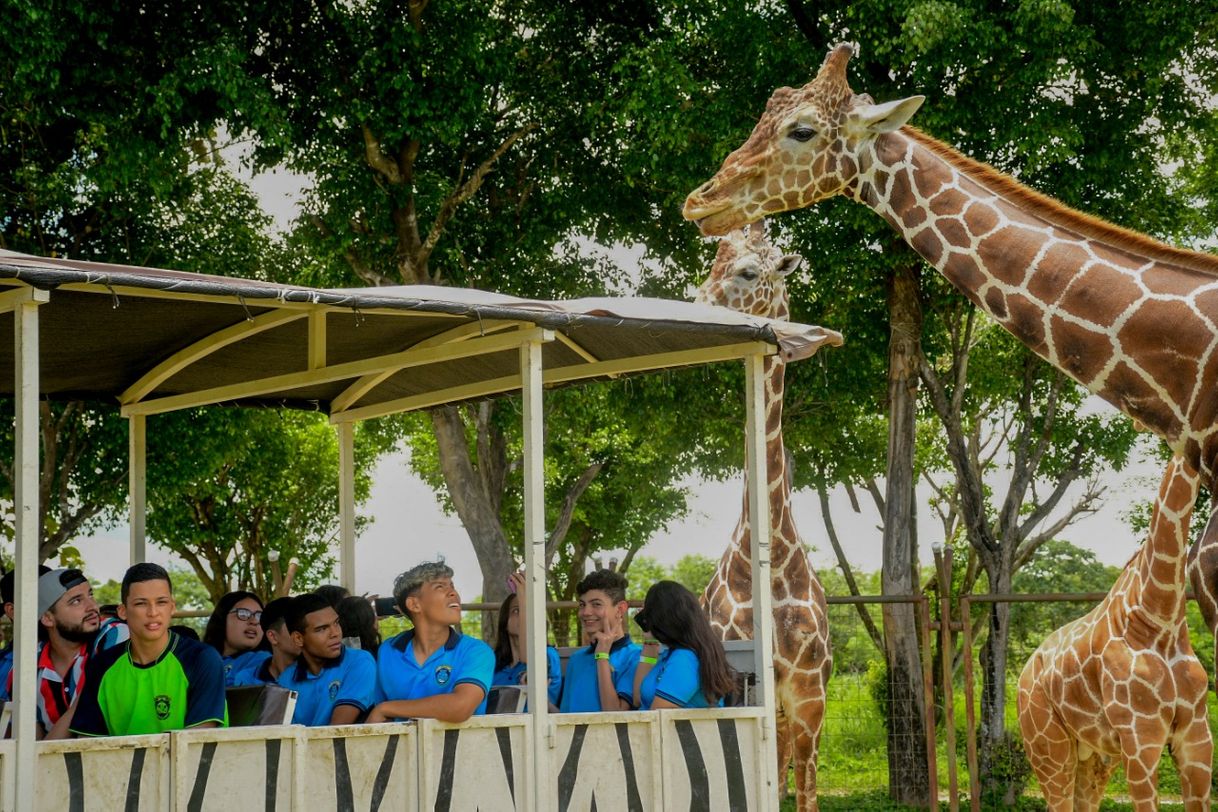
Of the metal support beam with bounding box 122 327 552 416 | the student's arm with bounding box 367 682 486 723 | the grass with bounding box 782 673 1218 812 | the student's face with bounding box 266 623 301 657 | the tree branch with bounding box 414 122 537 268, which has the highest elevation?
the tree branch with bounding box 414 122 537 268

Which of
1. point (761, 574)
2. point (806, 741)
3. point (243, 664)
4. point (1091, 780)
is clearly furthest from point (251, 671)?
point (1091, 780)

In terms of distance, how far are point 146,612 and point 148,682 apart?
10.2 inches

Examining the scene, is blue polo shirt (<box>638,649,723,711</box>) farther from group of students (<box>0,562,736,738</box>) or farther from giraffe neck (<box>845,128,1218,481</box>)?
giraffe neck (<box>845,128,1218,481</box>)

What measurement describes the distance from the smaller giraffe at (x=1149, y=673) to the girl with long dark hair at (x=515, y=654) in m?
3.32

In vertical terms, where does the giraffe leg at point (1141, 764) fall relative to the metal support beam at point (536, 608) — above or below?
below

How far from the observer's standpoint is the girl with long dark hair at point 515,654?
7.26 metres

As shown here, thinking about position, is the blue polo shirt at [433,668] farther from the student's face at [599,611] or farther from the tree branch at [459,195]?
the tree branch at [459,195]

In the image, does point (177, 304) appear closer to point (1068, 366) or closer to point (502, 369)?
point (502, 369)

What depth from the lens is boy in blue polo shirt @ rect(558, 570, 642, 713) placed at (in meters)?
6.96

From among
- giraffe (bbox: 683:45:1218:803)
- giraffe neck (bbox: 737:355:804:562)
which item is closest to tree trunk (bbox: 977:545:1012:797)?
giraffe neck (bbox: 737:355:804:562)

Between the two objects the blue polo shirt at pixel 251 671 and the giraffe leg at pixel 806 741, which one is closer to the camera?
the blue polo shirt at pixel 251 671

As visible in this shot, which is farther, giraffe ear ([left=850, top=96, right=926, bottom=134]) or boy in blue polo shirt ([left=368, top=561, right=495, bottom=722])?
giraffe ear ([left=850, top=96, right=926, bottom=134])

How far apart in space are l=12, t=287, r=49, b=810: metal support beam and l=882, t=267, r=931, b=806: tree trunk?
35.8 feet

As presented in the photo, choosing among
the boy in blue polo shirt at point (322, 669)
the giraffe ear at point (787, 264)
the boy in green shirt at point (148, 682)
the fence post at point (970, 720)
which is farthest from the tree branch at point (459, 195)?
the boy in green shirt at point (148, 682)
